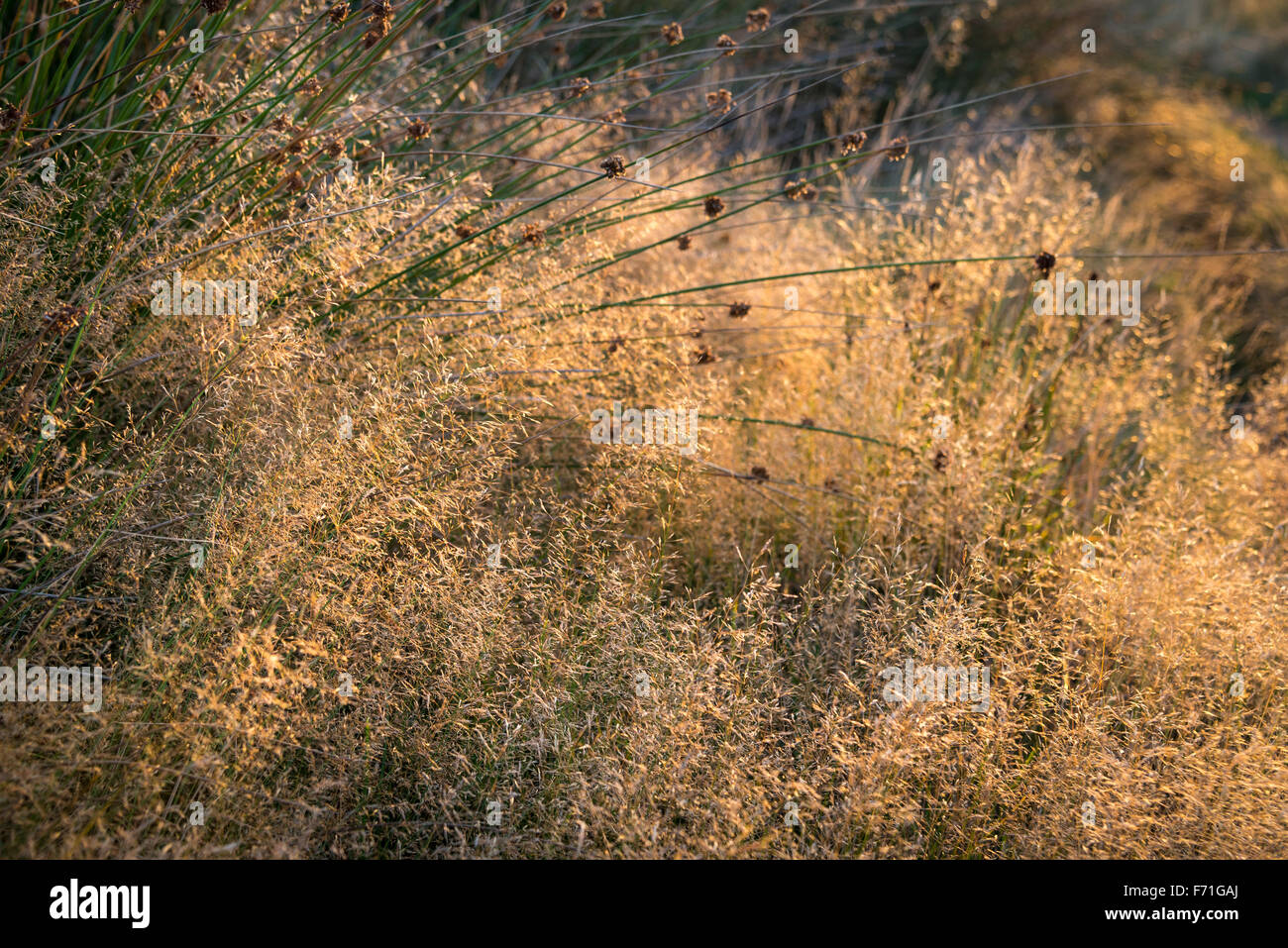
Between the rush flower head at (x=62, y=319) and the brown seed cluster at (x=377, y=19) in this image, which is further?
the brown seed cluster at (x=377, y=19)

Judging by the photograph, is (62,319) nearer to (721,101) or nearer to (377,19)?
(377,19)

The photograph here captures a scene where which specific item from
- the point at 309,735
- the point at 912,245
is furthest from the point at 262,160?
the point at 912,245

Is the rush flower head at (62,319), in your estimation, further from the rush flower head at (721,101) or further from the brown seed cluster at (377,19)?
the rush flower head at (721,101)

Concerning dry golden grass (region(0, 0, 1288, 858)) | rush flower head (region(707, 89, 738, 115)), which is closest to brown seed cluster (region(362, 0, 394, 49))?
dry golden grass (region(0, 0, 1288, 858))

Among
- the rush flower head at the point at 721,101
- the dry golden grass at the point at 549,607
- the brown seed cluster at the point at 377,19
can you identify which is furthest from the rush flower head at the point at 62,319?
the rush flower head at the point at 721,101

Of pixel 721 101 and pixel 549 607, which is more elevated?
pixel 721 101

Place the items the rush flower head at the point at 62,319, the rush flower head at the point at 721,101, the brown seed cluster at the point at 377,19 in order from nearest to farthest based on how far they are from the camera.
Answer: the rush flower head at the point at 62,319 → the brown seed cluster at the point at 377,19 → the rush flower head at the point at 721,101

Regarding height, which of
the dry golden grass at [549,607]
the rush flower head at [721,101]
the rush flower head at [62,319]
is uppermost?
the rush flower head at [721,101]

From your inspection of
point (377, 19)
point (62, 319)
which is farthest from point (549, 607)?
point (377, 19)
